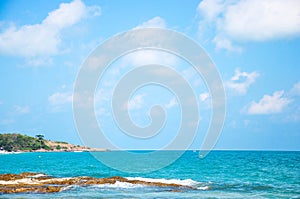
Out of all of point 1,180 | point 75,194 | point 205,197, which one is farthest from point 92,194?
point 1,180

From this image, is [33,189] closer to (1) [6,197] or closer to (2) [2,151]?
(1) [6,197]

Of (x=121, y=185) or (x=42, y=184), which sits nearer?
(x=121, y=185)

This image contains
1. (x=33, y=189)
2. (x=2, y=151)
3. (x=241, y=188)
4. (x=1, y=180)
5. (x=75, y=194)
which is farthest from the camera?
(x=2, y=151)

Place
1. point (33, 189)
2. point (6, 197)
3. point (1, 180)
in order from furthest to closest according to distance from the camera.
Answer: point (1, 180) < point (33, 189) < point (6, 197)

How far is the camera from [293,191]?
1455 inches

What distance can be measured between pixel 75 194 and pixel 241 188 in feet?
56.4

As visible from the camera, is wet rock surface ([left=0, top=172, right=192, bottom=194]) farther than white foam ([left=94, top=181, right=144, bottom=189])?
No

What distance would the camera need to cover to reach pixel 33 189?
35.9 meters

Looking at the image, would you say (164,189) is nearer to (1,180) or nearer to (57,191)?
(57,191)

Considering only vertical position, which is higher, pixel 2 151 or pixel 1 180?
pixel 2 151

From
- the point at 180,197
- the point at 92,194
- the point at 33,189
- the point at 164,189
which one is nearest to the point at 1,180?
the point at 33,189

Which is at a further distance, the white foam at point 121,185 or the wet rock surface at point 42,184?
the white foam at point 121,185

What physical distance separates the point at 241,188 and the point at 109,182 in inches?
552

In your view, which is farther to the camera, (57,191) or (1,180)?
(1,180)
